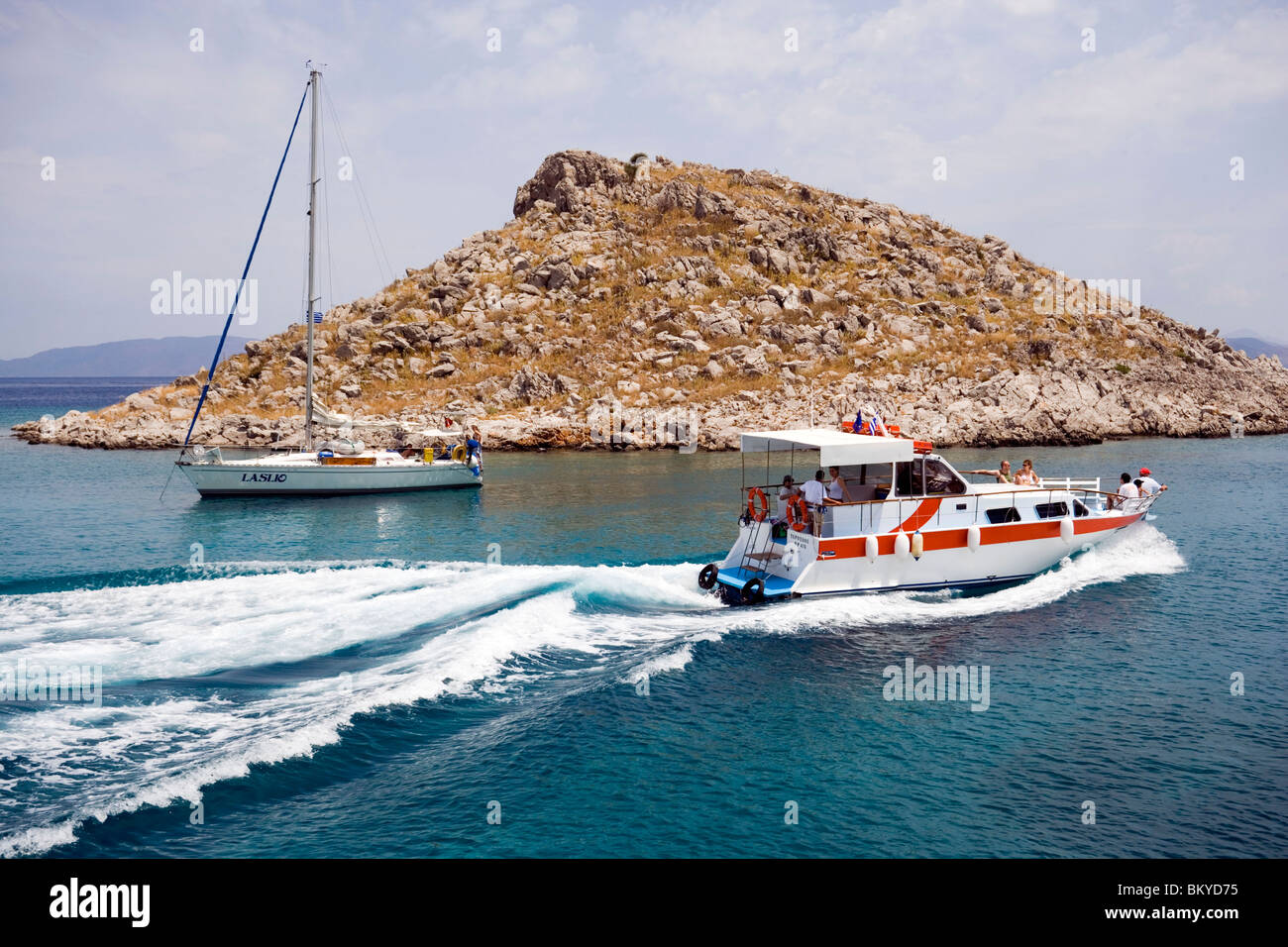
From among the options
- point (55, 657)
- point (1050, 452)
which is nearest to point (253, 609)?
point (55, 657)

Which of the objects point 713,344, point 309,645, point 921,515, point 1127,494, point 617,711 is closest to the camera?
point 617,711

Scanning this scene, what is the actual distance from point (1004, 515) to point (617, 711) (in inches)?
595

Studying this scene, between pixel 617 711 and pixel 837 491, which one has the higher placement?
pixel 837 491

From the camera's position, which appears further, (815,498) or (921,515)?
(921,515)

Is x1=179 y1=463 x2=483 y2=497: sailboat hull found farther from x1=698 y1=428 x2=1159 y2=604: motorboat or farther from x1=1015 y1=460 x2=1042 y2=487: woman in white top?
x1=1015 y1=460 x2=1042 y2=487: woman in white top

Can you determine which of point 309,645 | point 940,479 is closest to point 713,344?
point 940,479

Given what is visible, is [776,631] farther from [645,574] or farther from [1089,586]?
[1089,586]

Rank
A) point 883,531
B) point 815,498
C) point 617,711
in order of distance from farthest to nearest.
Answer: point 883,531, point 815,498, point 617,711

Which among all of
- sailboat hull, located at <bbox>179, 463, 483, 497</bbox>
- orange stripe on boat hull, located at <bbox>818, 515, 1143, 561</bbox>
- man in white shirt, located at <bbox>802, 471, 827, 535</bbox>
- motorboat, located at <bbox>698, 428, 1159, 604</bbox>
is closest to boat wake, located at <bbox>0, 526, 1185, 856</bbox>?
motorboat, located at <bbox>698, 428, 1159, 604</bbox>

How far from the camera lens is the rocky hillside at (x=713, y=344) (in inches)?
2849

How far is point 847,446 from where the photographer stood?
75.3ft

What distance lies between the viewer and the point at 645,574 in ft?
84.2

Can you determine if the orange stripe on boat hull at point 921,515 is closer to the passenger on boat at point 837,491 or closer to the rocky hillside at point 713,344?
the passenger on boat at point 837,491

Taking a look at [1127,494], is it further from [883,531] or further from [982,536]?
[883,531]
